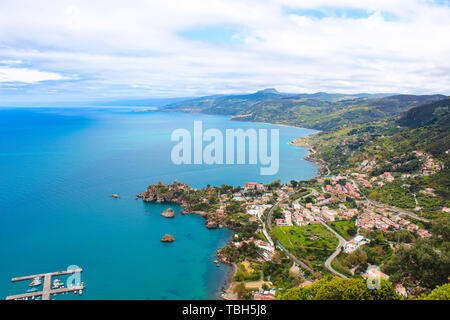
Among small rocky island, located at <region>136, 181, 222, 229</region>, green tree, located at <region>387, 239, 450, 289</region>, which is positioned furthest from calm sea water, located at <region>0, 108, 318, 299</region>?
green tree, located at <region>387, 239, 450, 289</region>

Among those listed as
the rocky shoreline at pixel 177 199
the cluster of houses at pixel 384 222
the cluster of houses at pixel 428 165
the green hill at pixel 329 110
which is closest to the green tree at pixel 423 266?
the cluster of houses at pixel 384 222

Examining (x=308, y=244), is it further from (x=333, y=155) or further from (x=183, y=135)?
(x=183, y=135)

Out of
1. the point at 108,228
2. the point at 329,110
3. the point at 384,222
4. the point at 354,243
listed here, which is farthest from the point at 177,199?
the point at 329,110

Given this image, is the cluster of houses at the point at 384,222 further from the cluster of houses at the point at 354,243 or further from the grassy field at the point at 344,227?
the cluster of houses at the point at 354,243

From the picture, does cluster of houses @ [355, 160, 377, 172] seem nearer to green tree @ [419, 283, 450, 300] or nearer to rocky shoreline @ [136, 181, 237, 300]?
rocky shoreline @ [136, 181, 237, 300]
